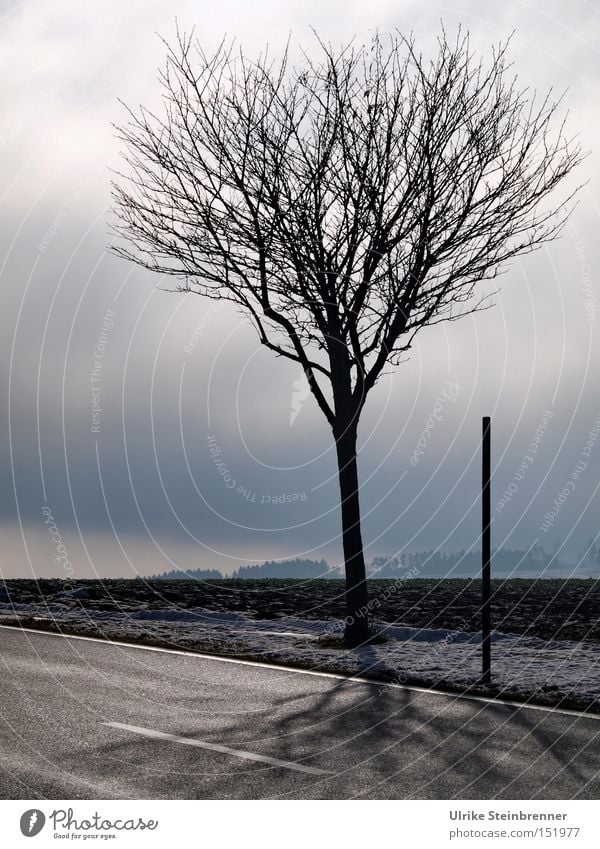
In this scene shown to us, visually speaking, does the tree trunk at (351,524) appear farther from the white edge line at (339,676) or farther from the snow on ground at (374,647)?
the white edge line at (339,676)

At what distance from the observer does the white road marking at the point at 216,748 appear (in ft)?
26.6

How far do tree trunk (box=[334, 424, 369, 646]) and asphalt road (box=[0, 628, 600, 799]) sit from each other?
355cm

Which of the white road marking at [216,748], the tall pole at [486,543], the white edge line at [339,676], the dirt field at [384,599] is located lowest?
the white road marking at [216,748]

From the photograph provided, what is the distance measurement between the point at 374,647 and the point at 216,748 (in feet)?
22.1

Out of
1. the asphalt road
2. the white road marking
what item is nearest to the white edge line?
the asphalt road

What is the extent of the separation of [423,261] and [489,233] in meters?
1.28

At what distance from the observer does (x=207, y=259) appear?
57.5 ft

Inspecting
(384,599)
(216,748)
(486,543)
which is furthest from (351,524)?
(216,748)

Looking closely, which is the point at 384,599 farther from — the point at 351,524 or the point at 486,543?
the point at 486,543

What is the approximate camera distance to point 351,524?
1645cm

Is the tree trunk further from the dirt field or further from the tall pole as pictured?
the tall pole

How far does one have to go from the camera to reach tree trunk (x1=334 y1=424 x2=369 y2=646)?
646 inches

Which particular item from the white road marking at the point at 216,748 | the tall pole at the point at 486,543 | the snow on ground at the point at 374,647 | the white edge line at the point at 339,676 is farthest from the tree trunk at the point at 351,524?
the white road marking at the point at 216,748

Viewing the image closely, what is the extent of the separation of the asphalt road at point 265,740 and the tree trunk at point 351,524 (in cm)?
355
